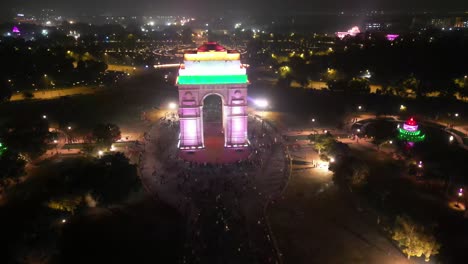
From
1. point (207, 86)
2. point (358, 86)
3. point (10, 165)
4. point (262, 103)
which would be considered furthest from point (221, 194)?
point (358, 86)

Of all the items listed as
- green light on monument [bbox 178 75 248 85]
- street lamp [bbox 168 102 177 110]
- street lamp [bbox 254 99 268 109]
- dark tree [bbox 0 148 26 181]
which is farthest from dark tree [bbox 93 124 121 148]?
street lamp [bbox 254 99 268 109]

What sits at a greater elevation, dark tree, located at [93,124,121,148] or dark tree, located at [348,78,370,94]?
dark tree, located at [348,78,370,94]

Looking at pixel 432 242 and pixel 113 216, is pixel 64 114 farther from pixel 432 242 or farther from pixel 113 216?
pixel 432 242

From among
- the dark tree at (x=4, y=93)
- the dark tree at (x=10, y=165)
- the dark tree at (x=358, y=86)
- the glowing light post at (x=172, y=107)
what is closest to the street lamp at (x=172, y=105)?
the glowing light post at (x=172, y=107)

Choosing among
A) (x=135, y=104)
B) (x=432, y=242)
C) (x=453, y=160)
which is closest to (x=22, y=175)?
Result: (x=135, y=104)

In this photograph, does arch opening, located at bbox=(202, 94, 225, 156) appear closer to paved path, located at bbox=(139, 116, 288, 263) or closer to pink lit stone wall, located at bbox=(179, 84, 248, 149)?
pink lit stone wall, located at bbox=(179, 84, 248, 149)

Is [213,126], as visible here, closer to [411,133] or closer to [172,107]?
[172,107]

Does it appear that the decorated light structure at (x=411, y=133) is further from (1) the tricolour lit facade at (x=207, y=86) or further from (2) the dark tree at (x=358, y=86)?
(2) the dark tree at (x=358, y=86)
